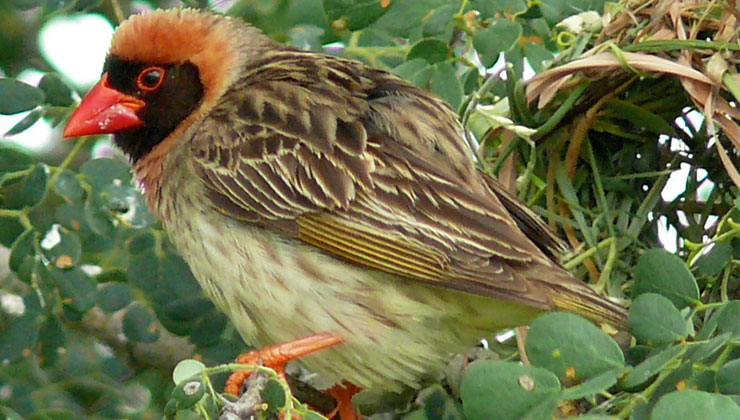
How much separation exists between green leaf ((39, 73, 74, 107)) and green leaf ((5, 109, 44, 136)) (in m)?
0.05

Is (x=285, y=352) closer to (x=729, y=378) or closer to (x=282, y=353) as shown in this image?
(x=282, y=353)

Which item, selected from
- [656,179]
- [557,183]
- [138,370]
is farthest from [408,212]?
[138,370]

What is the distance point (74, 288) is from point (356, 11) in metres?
0.83

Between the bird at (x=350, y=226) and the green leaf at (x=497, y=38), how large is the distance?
21 centimetres

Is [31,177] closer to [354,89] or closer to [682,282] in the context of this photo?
[354,89]

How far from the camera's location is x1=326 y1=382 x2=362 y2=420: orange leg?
8.70 ft

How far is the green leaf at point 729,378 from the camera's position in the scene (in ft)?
5.81

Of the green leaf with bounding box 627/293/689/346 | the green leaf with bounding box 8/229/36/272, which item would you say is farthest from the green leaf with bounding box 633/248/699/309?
the green leaf with bounding box 8/229/36/272

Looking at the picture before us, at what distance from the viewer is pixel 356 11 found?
8.78 ft

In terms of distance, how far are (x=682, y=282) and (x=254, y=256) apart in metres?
0.87

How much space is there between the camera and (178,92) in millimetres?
3000

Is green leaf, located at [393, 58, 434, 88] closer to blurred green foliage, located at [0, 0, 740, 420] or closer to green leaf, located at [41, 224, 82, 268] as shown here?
blurred green foliage, located at [0, 0, 740, 420]

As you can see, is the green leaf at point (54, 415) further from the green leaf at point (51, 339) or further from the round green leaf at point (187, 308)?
the round green leaf at point (187, 308)

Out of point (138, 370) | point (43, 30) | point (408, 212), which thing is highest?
point (408, 212)
